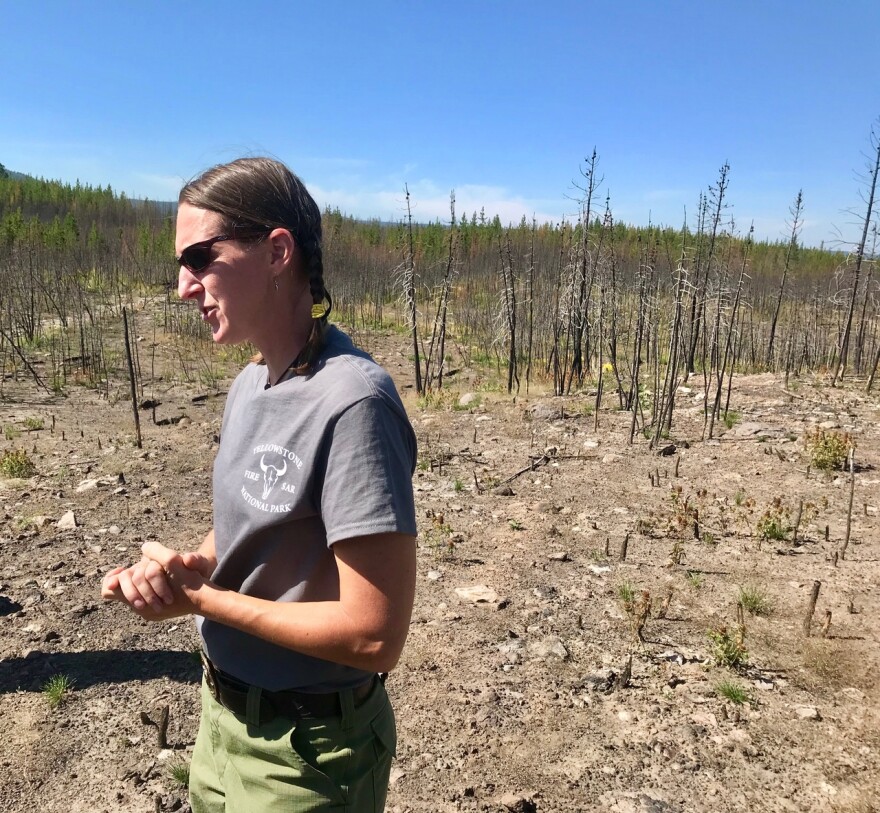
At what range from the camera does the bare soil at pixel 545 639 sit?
8.46 feet

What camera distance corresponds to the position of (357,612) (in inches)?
39.2

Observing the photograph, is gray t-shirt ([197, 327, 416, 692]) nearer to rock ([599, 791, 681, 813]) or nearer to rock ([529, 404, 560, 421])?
rock ([599, 791, 681, 813])

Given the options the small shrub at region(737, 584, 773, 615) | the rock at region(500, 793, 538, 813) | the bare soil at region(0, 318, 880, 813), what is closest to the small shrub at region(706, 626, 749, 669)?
the bare soil at region(0, 318, 880, 813)

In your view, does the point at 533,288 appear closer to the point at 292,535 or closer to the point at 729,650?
the point at 729,650

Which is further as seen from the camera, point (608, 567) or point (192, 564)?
point (608, 567)

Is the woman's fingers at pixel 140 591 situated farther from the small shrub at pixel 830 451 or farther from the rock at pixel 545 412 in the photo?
the rock at pixel 545 412

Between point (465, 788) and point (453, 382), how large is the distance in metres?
10.1

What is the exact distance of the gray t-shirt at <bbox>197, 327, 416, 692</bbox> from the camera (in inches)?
39.6

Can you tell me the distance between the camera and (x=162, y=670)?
3252mm

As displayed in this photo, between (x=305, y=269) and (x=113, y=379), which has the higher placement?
(x=305, y=269)

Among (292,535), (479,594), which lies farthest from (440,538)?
(292,535)

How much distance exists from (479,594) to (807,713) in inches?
68.8

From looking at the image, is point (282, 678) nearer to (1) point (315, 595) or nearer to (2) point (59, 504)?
(1) point (315, 595)

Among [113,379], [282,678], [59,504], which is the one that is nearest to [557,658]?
[282,678]
